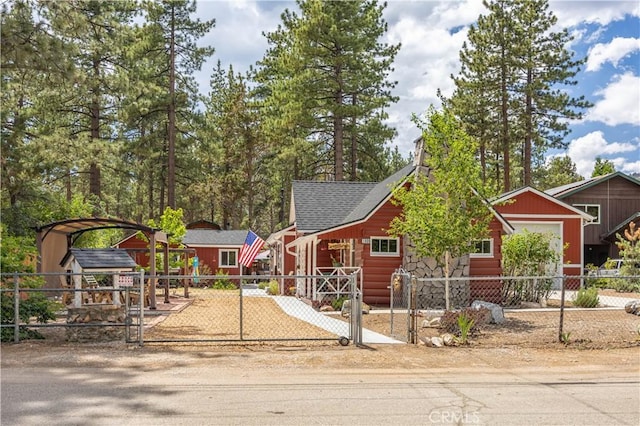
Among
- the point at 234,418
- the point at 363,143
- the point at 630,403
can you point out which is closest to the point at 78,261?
the point at 234,418

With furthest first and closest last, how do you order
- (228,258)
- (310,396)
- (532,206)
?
(228,258) → (532,206) → (310,396)

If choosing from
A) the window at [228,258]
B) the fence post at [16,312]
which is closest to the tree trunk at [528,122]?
the window at [228,258]

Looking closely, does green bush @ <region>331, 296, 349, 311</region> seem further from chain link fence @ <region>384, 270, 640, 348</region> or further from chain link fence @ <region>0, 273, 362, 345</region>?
chain link fence @ <region>384, 270, 640, 348</region>

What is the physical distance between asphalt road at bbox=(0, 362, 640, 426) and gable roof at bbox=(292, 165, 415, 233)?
44.2 ft

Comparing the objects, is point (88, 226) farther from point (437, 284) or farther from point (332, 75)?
point (332, 75)

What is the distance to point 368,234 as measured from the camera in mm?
19031

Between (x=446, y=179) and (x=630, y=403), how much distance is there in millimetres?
8025

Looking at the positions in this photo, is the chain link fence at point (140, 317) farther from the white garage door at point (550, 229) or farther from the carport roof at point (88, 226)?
the white garage door at point (550, 229)

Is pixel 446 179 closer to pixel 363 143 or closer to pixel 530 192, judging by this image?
pixel 530 192

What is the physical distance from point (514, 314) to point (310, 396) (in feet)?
35.2

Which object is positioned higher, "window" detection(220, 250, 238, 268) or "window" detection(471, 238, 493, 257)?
"window" detection(471, 238, 493, 257)

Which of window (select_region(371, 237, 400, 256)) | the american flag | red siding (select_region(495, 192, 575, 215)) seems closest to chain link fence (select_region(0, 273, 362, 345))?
window (select_region(371, 237, 400, 256))

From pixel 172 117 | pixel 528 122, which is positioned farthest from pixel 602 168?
pixel 172 117

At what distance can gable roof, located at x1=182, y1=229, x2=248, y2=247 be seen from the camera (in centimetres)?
3850
